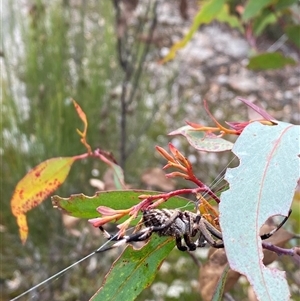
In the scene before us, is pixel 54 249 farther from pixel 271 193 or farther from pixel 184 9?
pixel 271 193

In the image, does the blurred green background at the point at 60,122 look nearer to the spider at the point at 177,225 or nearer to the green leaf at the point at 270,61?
the green leaf at the point at 270,61

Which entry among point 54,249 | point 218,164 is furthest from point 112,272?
point 218,164

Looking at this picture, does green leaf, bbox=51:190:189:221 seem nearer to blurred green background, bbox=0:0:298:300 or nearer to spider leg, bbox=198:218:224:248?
spider leg, bbox=198:218:224:248

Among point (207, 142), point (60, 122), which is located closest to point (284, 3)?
point (207, 142)

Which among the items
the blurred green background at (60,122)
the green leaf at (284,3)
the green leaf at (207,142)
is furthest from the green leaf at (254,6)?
the blurred green background at (60,122)

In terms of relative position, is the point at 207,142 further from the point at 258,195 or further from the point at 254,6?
the point at 254,6

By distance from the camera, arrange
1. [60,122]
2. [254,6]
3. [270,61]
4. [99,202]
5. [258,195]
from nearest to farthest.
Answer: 1. [258,195]
2. [99,202]
3. [254,6]
4. [270,61]
5. [60,122]
